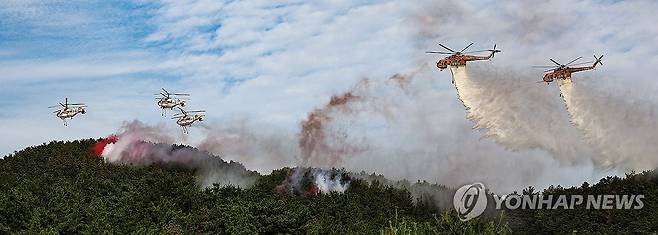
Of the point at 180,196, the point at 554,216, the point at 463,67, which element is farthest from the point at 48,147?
the point at 554,216

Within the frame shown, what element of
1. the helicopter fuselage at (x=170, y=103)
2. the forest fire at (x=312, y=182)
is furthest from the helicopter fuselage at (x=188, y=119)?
the forest fire at (x=312, y=182)

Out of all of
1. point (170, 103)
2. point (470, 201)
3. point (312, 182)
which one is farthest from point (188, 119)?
point (470, 201)

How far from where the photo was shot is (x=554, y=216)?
148ft

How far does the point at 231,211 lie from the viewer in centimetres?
4234

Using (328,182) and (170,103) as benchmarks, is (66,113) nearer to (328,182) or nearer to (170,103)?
(170,103)

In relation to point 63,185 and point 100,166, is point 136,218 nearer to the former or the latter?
point 63,185

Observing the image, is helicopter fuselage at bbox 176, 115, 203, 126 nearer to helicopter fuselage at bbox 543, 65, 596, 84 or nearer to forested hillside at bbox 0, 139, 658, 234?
forested hillside at bbox 0, 139, 658, 234

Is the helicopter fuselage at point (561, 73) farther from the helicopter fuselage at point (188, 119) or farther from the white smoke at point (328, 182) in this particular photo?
the helicopter fuselage at point (188, 119)

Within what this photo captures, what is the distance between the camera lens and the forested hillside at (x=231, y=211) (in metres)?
41.2

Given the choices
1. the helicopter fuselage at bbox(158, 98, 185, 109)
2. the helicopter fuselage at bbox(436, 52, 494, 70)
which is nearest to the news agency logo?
the helicopter fuselage at bbox(436, 52, 494, 70)

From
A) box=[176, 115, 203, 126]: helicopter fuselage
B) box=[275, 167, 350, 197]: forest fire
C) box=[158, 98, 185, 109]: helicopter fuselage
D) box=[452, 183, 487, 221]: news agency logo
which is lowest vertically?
box=[275, 167, 350, 197]: forest fire

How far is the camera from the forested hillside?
4125 cm

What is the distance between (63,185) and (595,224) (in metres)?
33.2

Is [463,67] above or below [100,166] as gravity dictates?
above
